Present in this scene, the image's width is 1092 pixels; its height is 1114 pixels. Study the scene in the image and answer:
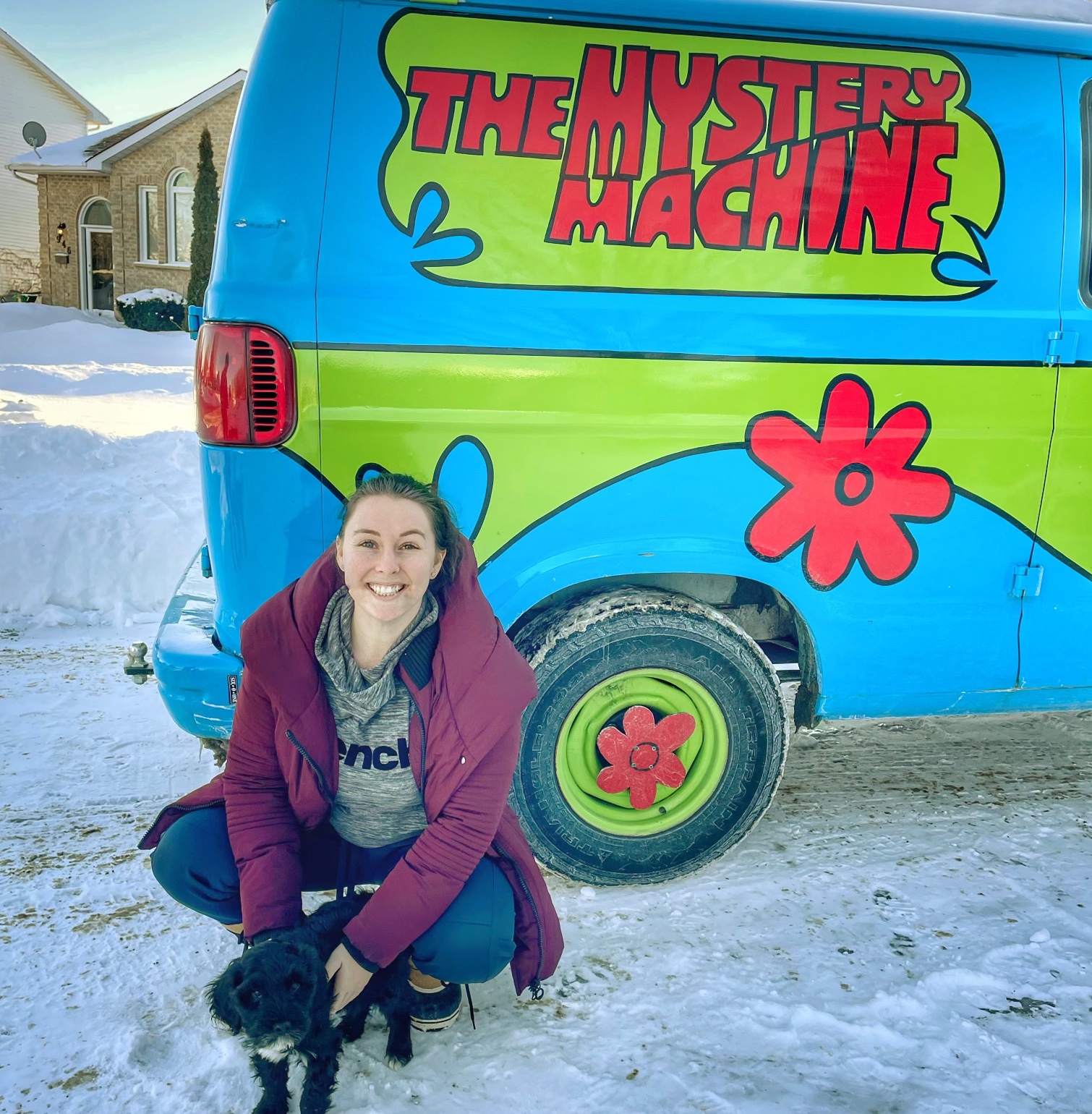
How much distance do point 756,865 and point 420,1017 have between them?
4.17 ft

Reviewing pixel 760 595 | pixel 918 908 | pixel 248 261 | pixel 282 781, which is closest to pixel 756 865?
pixel 918 908

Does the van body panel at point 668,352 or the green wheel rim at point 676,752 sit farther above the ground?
the van body panel at point 668,352

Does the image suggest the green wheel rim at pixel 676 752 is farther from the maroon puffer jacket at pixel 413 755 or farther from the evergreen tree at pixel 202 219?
the evergreen tree at pixel 202 219

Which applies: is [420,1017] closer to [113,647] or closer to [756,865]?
[756,865]

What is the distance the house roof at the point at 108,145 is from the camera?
23.0 m

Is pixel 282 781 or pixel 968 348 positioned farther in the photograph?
pixel 968 348

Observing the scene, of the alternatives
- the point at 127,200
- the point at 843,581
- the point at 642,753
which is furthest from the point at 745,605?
the point at 127,200

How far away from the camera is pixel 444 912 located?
2104 mm

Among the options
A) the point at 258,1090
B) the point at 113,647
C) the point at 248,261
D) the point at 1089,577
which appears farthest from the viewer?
the point at 113,647

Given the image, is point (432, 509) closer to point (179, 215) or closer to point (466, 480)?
point (466, 480)

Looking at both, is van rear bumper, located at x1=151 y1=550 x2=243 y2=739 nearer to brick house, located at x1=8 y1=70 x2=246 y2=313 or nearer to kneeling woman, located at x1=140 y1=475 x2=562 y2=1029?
kneeling woman, located at x1=140 y1=475 x2=562 y2=1029

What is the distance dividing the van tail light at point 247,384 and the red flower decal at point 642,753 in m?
1.29

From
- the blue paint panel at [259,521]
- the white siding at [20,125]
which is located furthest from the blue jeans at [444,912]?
the white siding at [20,125]

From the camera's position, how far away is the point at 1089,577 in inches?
114
